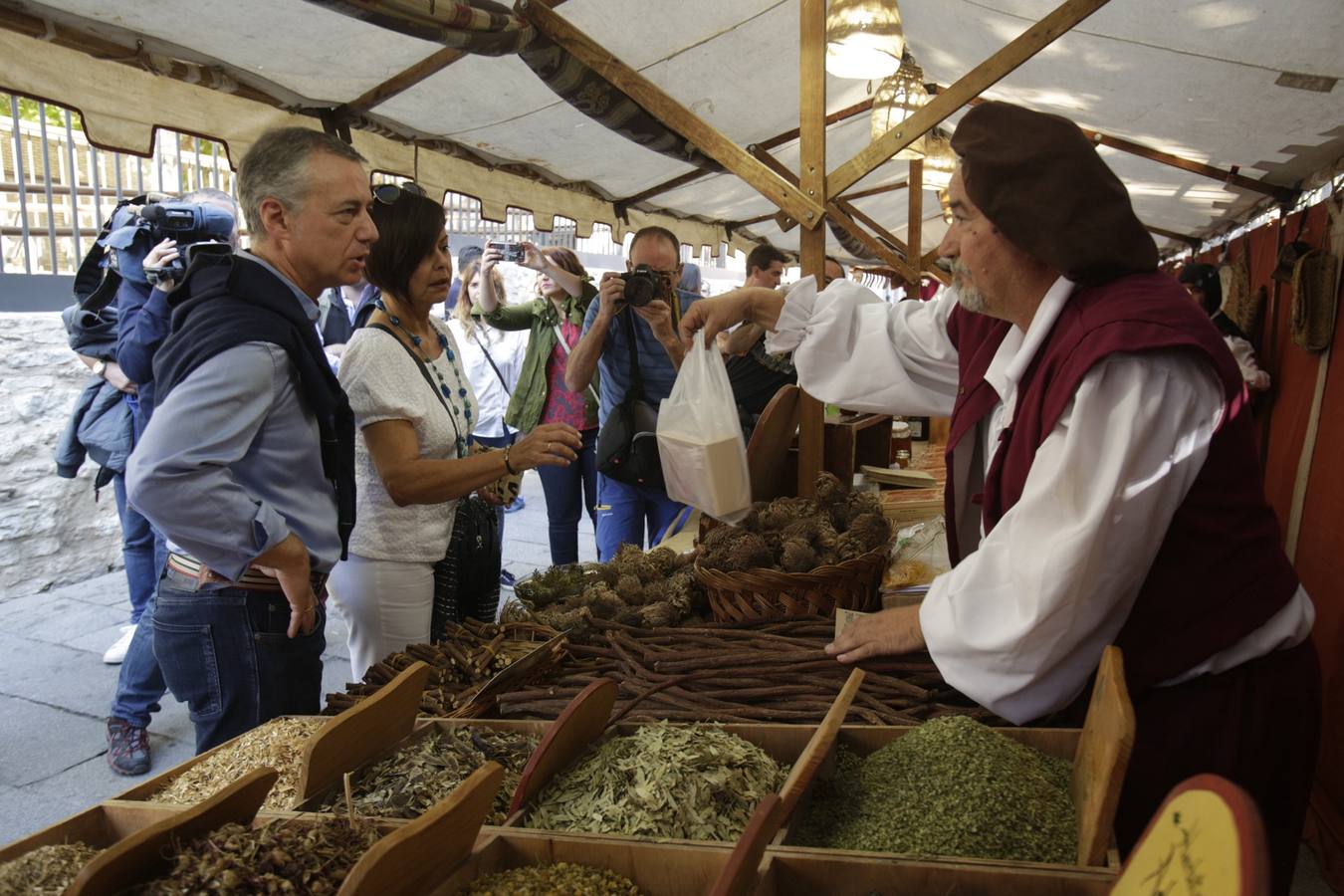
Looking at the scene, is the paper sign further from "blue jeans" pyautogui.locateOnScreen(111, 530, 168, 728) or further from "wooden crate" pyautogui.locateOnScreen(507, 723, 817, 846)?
"blue jeans" pyautogui.locateOnScreen(111, 530, 168, 728)

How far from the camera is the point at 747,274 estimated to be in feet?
17.5

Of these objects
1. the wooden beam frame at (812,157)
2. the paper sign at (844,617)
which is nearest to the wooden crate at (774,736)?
→ the paper sign at (844,617)

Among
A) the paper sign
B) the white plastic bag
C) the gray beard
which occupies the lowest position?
the paper sign

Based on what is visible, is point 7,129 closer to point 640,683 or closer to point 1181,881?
point 640,683

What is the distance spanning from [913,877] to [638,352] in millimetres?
2861

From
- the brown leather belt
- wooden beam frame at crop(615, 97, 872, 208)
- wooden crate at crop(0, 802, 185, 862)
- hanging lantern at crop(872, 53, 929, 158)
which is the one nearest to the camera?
wooden crate at crop(0, 802, 185, 862)

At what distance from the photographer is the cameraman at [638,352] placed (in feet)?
11.1

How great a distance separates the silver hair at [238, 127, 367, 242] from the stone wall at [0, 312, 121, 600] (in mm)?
4516

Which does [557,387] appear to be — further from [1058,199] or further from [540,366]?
[1058,199]

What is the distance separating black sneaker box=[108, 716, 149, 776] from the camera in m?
3.21

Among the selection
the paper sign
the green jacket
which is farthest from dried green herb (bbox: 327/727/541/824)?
the green jacket

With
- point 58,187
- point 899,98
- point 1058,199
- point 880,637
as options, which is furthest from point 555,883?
point 58,187

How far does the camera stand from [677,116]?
336 centimetres

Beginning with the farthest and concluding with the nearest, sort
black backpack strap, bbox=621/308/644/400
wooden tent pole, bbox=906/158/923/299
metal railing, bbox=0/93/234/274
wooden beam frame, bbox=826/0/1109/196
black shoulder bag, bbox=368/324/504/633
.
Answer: wooden tent pole, bbox=906/158/923/299
metal railing, bbox=0/93/234/274
black backpack strap, bbox=621/308/644/400
wooden beam frame, bbox=826/0/1109/196
black shoulder bag, bbox=368/324/504/633
